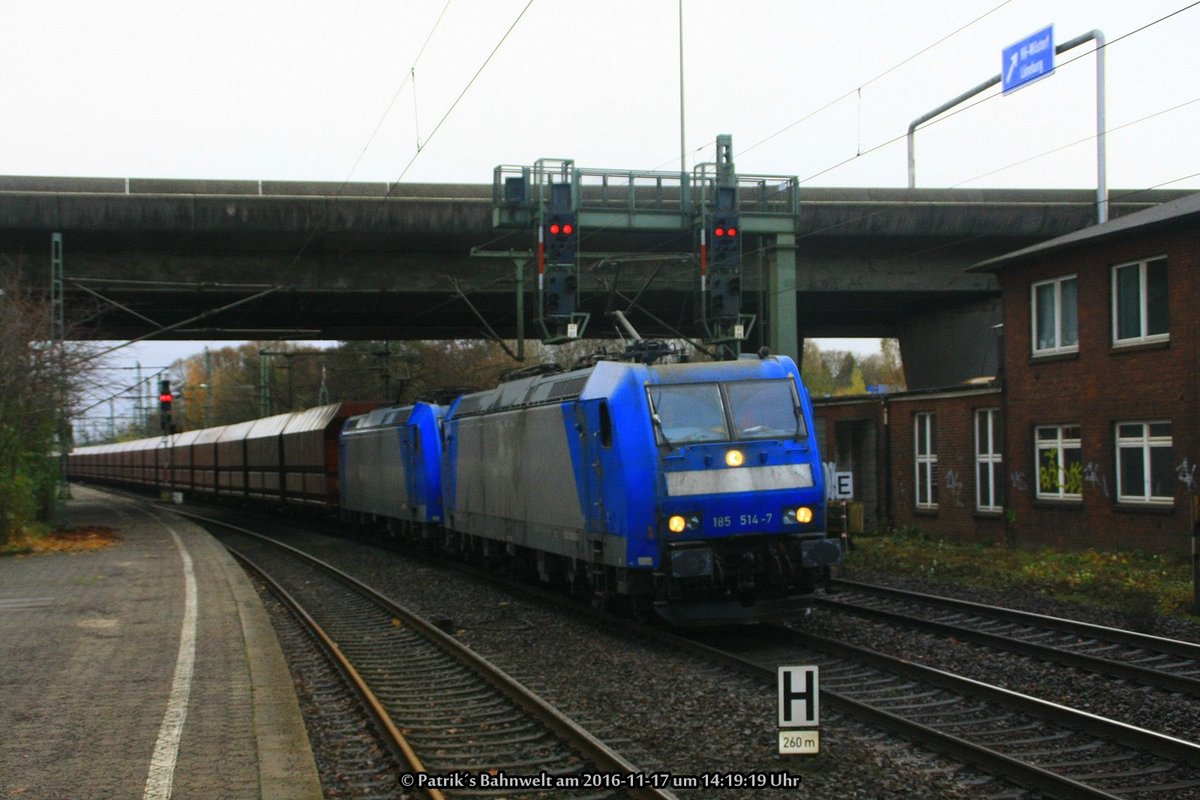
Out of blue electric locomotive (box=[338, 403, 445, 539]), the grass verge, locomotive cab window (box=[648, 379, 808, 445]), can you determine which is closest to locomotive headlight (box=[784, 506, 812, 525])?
locomotive cab window (box=[648, 379, 808, 445])

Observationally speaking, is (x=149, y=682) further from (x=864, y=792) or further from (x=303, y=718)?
(x=864, y=792)

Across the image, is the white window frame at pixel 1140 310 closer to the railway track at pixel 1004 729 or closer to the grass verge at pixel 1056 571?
the grass verge at pixel 1056 571

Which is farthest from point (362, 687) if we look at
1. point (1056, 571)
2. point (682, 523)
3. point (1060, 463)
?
point (1060, 463)

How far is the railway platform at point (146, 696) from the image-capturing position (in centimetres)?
715

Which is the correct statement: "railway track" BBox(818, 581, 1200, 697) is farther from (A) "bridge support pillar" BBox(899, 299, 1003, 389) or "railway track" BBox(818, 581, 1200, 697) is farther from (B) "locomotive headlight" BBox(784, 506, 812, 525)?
(A) "bridge support pillar" BBox(899, 299, 1003, 389)

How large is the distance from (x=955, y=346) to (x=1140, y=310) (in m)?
15.9

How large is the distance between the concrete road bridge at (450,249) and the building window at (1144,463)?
8216 mm

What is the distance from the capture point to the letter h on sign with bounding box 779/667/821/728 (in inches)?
291

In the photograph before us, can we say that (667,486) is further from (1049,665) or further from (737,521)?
(1049,665)

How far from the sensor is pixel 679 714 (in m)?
9.17

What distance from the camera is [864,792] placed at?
7102mm

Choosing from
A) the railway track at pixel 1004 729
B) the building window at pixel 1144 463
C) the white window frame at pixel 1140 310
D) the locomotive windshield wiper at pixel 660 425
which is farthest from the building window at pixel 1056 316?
the railway track at pixel 1004 729

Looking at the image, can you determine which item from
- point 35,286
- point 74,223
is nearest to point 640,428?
point 74,223

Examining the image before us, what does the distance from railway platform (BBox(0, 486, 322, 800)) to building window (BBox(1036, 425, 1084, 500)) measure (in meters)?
14.0
